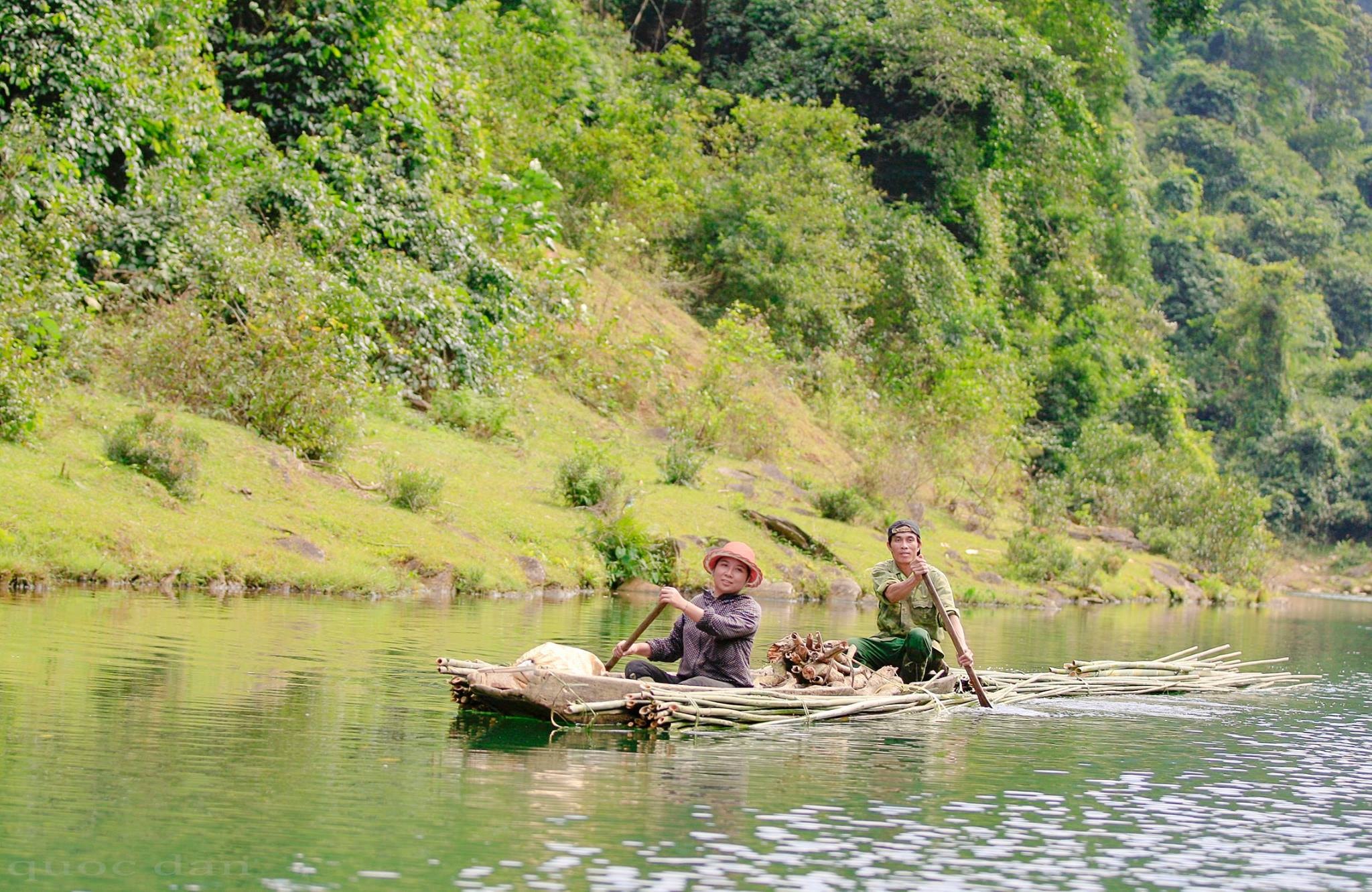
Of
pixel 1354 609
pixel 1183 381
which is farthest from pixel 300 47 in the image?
pixel 1183 381

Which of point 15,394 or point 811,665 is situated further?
point 15,394

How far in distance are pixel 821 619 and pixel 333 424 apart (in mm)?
6759

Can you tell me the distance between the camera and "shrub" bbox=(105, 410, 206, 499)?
17.9 meters

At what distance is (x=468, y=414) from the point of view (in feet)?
83.9

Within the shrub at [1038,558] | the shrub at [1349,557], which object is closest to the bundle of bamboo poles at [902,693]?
the shrub at [1038,558]

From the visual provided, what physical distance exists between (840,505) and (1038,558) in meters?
3.91

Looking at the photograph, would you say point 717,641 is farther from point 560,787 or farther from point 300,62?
point 300,62

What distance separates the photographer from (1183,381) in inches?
1982

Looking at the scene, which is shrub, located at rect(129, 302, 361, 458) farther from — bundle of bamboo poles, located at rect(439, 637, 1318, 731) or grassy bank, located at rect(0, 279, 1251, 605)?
bundle of bamboo poles, located at rect(439, 637, 1318, 731)

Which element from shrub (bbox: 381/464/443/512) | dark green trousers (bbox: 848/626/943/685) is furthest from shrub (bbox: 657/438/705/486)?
dark green trousers (bbox: 848/626/943/685)

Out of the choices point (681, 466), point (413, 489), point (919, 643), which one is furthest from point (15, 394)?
point (681, 466)

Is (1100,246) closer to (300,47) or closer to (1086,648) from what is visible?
(300,47)

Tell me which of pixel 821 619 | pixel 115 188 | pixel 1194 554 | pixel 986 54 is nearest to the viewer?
pixel 821 619

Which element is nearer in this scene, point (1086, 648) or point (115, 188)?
point (1086, 648)
